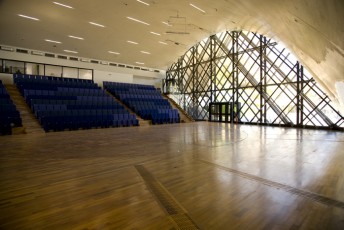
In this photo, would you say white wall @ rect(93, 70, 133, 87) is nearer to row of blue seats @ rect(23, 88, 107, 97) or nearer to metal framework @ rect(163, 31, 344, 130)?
row of blue seats @ rect(23, 88, 107, 97)

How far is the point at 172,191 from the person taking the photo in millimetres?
2994

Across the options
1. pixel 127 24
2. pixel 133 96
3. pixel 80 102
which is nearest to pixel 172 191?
pixel 80 102

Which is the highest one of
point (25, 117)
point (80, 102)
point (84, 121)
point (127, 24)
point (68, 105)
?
point (127, 24)

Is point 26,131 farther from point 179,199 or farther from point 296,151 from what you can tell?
point 296,151

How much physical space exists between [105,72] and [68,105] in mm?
7538

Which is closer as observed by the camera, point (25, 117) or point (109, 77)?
point (25, 117)

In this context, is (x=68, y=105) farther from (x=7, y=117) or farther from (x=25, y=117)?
(x=7, y=117)

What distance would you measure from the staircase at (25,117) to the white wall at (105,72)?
9.36ft

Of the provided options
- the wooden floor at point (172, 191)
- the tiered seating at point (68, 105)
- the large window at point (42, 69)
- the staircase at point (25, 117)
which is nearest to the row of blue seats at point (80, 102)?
the tiered seating at point (68, 105)

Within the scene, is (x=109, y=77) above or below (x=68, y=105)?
above

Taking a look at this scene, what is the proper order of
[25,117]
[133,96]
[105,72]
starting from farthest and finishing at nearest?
1. [105,72]
2. [133,96]
3. [25,117]

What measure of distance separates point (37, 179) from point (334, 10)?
4763 mm

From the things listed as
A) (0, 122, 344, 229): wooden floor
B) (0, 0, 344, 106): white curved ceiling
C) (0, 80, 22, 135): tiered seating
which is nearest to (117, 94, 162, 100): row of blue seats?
(0, 0, 344, 106): white curved ceiling

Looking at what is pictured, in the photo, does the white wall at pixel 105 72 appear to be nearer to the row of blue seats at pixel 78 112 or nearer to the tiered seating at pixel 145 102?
the tiered seating at pixel 145 102
